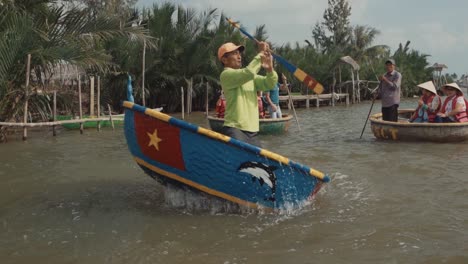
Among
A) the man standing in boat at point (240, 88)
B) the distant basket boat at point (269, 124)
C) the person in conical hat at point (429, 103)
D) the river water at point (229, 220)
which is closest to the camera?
the river water at point (229, 220)

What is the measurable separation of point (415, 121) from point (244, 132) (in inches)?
256

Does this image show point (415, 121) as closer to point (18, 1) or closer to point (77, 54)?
point (77, 54)

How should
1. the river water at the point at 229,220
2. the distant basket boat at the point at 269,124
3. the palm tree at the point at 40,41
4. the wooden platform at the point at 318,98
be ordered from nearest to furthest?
the river water at the point at 229,220
the palm tree at the point at 40,41
the distant basket boat at the point at 269,124
the wooden platform at the point at 318,98

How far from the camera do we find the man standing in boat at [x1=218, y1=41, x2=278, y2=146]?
443 cm

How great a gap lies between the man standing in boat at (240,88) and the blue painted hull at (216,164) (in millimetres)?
337

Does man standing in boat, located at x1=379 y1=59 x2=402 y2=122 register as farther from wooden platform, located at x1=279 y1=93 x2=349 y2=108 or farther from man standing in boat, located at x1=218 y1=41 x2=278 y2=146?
wooden platform, located at x1=279 y1=93 x2=349 y2=108

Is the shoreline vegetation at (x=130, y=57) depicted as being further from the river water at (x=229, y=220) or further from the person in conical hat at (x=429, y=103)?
the person in conical hat at (x=429, y=103)

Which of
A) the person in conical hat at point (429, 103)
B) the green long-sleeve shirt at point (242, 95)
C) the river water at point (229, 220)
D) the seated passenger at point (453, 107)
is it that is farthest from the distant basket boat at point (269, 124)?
the green long-sleeve shirt at point (242, 95)

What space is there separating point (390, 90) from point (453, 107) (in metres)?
1.22

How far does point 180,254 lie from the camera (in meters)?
3.80

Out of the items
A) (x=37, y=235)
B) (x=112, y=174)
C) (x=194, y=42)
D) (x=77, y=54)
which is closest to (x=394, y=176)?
(x=112, y=174)

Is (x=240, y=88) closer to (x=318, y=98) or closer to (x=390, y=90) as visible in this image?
(x=390, y=90)

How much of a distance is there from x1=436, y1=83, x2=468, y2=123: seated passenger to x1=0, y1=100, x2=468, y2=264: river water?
70.4 inches

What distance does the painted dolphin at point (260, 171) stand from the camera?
14.7 feet
